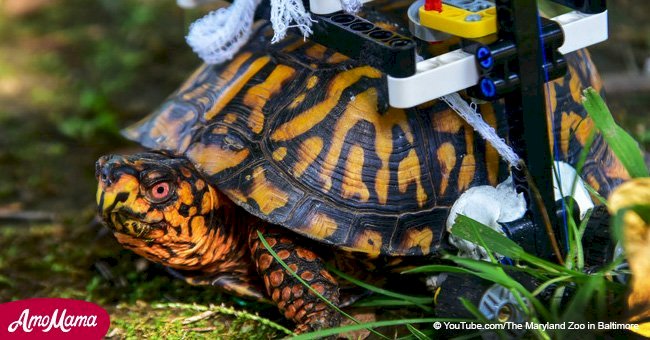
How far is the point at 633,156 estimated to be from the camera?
2100mm

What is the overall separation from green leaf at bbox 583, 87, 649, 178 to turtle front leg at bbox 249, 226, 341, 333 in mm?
825

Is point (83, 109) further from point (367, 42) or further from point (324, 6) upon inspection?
point (367, 42)

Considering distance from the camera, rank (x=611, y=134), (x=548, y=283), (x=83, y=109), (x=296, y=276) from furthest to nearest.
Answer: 1. (x=83, y=109)
2. (x=296, y=276)
3. (x=611, y=134)
4. (x=548, y=283)

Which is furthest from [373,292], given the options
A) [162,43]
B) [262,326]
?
[162,43]

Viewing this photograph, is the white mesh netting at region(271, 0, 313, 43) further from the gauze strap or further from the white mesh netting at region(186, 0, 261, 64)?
the gauze strap

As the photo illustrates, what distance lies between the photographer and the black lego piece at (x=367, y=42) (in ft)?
6.21

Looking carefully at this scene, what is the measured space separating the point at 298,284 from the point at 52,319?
0.75 m

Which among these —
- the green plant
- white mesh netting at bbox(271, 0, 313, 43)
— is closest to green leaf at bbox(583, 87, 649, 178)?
the green plant

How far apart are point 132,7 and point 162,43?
1.66 feet

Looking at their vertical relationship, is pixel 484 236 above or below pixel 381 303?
above

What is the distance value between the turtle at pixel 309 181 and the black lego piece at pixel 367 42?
0.24m

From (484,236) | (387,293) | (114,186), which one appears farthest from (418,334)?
(114,186)

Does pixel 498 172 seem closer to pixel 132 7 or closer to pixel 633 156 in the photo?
pixel 633 156

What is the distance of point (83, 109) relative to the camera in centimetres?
408
